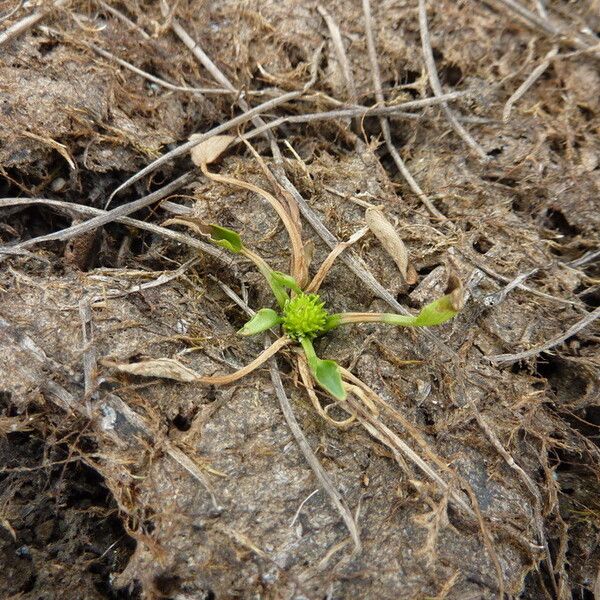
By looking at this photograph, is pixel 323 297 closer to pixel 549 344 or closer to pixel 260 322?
pixel 260 322

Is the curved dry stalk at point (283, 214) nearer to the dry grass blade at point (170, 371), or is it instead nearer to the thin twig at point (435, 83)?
the dry grass blade at point (170, 371)

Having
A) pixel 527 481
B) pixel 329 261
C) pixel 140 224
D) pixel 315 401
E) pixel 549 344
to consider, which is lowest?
pixel 527 481

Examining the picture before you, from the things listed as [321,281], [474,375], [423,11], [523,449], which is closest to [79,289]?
[321,281]

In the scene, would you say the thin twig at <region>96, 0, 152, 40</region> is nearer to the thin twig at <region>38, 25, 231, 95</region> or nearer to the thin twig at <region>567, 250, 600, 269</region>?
the thin twig at <region>38, 25, 231, 95</region>

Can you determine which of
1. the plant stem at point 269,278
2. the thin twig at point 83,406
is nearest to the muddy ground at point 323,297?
the thin twig at point 83,406

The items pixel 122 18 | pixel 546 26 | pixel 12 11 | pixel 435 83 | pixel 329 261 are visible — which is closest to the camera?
pixel 329 261

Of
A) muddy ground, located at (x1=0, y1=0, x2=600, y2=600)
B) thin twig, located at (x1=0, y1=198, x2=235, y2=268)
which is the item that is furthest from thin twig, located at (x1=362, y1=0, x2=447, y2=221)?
thin twig, located at (x1=0, y1=198, x2=235, y2=268)

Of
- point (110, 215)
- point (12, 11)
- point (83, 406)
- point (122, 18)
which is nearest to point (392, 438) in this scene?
point (83, 406)
